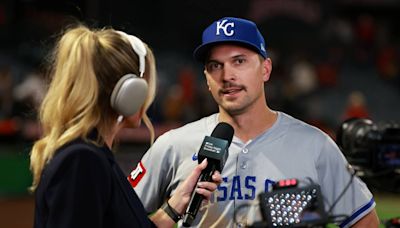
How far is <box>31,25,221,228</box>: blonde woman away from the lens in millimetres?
2270

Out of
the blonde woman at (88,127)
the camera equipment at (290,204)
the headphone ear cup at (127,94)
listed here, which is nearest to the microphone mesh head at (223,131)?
the blonde woman at (88,127)

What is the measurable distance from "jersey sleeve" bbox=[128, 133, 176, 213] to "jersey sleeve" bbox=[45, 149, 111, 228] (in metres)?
1.06

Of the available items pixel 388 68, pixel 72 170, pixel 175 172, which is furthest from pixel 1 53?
pixel 72 170

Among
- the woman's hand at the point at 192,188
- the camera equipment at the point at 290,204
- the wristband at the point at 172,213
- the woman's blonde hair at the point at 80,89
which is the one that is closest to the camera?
the camera equipment at the point at 290,204

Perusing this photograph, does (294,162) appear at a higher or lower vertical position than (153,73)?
lower

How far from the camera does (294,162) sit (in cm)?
327

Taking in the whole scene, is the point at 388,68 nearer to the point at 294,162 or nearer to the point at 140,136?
the point at 140,136

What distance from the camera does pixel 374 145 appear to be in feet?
10.4

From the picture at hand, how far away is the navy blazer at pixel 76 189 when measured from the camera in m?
2.25

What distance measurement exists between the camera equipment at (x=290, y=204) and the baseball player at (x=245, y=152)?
83 centimetres

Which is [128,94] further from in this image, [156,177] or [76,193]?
[156,177]

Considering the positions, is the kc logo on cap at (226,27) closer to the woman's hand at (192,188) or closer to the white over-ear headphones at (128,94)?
the woman's hand at (192,188)

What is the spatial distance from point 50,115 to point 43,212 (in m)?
0.32

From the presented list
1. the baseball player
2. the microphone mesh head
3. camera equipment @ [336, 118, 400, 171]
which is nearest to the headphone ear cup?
the microphone mesh head
